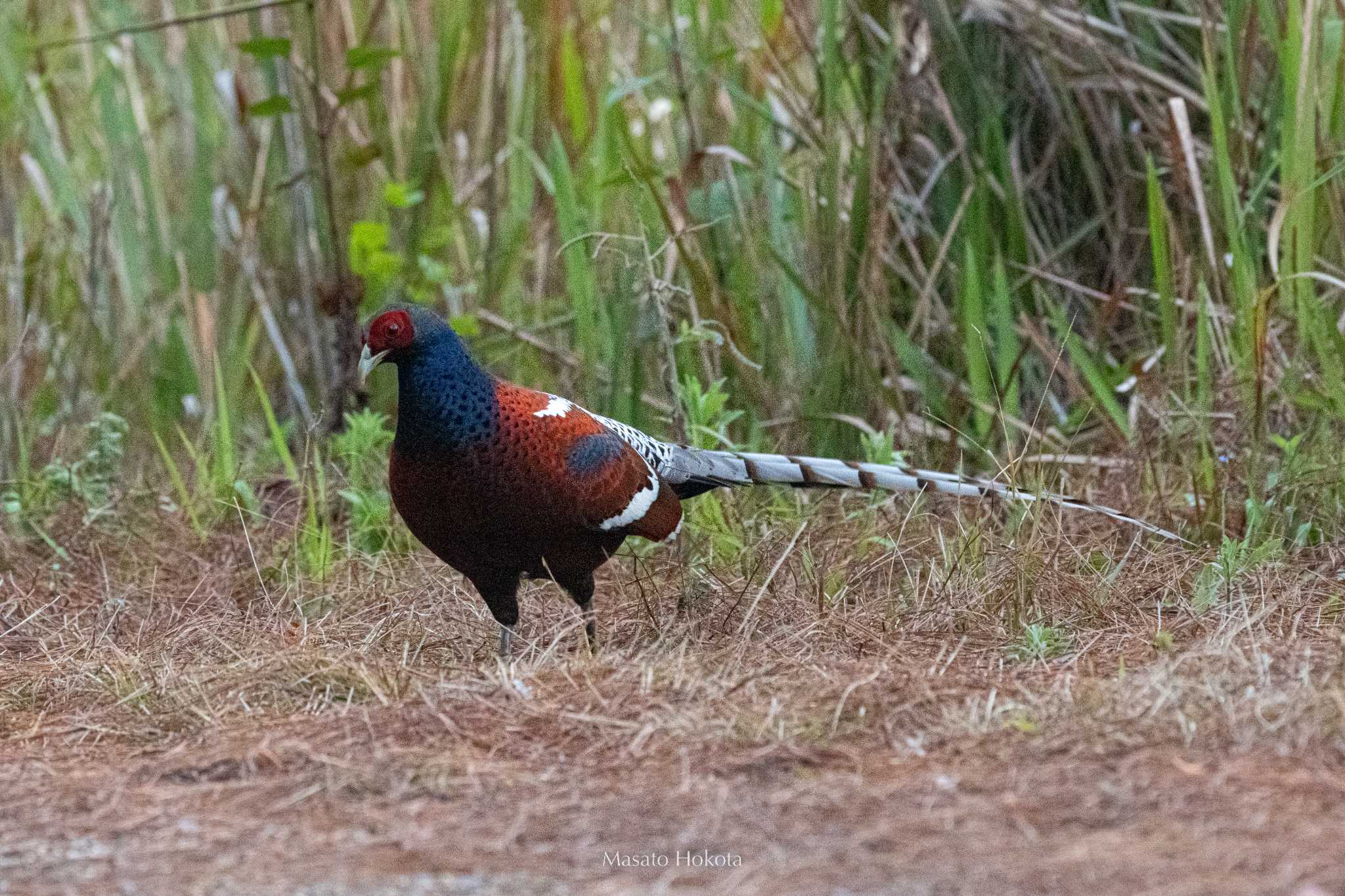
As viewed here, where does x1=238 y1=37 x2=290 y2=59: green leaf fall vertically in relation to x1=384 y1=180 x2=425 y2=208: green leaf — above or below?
above

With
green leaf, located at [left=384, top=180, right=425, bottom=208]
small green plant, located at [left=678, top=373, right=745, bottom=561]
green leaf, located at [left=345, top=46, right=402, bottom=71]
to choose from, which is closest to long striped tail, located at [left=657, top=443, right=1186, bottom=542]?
small green plant, located at [left=678, top=373, right=745, bottom=561]

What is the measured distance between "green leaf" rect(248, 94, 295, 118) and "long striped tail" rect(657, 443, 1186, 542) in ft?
5.85

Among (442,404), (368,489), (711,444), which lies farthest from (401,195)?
(442,404)

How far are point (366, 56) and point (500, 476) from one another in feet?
6.49

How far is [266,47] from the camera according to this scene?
16.1 ft

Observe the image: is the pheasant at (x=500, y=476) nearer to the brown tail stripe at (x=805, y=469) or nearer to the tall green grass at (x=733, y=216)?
the brown tail stripe at (x=805, y=469)

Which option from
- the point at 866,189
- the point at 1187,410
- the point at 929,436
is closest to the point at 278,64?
the point at 866,189

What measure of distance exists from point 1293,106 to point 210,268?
3.44 m

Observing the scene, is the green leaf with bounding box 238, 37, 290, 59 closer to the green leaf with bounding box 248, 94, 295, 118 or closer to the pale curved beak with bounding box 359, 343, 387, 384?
the green leaf with bounding box 248, 94, 295, 118

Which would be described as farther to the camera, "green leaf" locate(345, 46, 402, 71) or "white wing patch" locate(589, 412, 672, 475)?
"green leaf" locate(345, 46, 402, 71)

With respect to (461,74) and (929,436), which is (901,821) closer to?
(929,436)

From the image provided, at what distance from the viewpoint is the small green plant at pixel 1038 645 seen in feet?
10.8

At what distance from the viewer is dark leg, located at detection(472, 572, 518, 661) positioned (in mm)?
3668

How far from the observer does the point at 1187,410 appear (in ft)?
13.8
